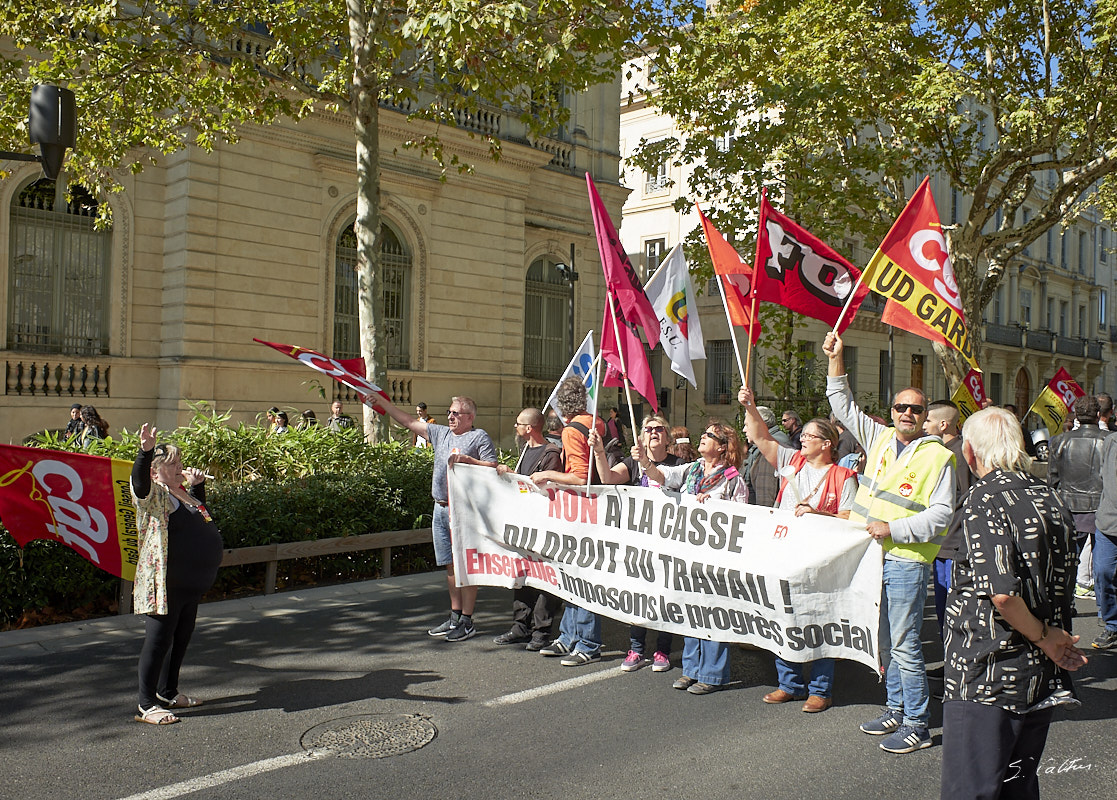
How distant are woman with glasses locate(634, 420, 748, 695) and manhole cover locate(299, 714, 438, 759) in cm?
179

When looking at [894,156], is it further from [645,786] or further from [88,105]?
[645,786]

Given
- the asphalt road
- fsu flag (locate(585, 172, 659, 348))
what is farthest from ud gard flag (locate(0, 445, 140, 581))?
fsu flag (locate(585, 172, 659, 348))

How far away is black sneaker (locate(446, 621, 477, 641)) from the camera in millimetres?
7301

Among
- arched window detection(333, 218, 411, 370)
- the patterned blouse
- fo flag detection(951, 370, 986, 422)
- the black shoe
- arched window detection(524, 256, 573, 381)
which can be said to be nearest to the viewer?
the patterned blouse

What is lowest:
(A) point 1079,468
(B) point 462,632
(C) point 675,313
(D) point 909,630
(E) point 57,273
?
(B) point 462,632

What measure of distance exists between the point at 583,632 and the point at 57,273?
14.8m

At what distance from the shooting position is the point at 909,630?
518 cm

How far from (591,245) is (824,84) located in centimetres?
1009

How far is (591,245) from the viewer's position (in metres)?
25.8

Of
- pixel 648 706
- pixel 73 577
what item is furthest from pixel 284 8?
pixel 648 706

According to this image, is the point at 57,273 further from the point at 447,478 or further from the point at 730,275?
the point at 730,275

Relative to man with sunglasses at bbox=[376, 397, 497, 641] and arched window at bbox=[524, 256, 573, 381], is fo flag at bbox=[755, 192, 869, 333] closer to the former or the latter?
man with sunglasses at bbox=[376, 397, 497, 641]

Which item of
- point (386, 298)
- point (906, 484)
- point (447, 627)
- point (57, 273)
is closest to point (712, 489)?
point (906, 484)

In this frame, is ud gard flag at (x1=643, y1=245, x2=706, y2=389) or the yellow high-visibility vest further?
ud gard flag at (x1=643, y1=245, x2=706, y2=389)
